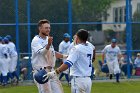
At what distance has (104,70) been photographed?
22.8 meters

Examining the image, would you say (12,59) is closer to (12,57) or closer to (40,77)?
(12,57)

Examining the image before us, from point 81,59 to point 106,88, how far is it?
31.8 feet

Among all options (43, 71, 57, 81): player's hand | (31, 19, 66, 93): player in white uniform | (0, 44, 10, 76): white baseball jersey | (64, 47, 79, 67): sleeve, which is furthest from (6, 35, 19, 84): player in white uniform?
(64, 47, 79, 67): sleeve

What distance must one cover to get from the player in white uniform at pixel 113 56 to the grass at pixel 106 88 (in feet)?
2.22

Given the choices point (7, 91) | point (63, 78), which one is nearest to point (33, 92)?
point (7, 91)

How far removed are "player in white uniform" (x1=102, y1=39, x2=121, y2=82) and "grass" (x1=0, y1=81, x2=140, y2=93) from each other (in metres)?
0.68

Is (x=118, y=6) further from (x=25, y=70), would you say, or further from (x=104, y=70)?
(x=25, y=70)

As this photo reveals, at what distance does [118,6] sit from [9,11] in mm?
8537

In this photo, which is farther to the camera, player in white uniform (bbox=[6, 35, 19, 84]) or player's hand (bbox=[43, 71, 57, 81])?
player in white uniform (bbox=[6, 35, 19, 84])

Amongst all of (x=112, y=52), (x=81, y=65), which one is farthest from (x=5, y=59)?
(x=81, y=65)

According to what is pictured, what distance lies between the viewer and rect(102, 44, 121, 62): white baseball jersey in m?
21.7

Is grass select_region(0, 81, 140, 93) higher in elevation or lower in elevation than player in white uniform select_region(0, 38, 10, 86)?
lower

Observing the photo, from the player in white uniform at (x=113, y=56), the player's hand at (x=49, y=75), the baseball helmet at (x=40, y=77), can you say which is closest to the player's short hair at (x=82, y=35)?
the player's hand at (x=49, y=75)

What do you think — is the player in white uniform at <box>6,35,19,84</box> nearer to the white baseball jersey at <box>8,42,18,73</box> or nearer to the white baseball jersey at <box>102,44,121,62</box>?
the white baseball jersey at <box>8,42,18,73</box>
